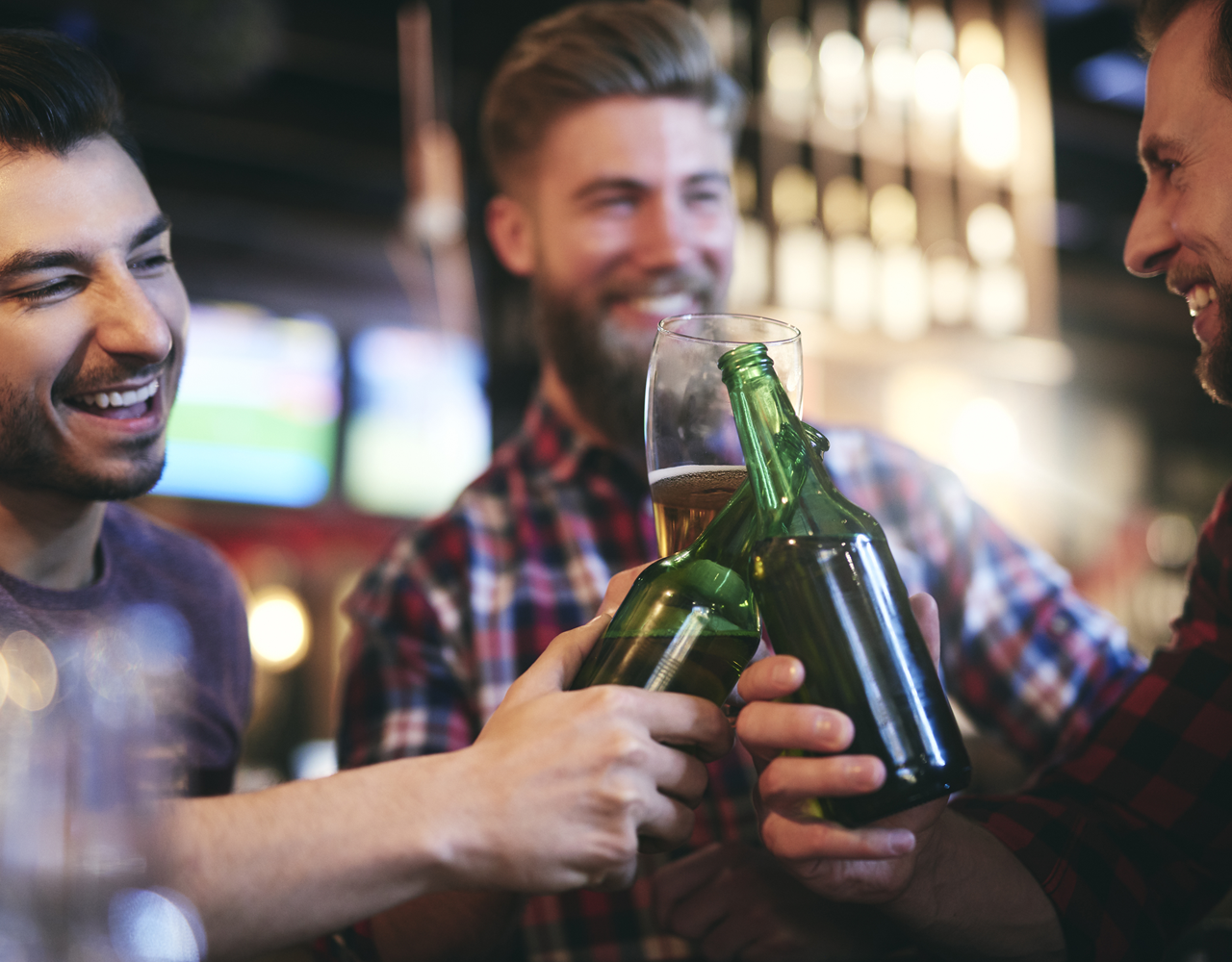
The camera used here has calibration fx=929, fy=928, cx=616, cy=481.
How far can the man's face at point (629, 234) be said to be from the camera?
1304 millimetres

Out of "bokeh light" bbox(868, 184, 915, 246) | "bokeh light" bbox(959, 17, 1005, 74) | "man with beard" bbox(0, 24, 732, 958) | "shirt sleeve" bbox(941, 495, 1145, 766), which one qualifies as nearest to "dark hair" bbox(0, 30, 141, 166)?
"man with beard" bbox(0, 24, 732, 958)

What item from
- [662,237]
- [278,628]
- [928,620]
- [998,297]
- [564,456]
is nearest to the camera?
[928,620]

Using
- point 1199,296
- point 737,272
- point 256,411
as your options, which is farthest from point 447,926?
point 256,411

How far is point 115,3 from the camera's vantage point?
101 inches

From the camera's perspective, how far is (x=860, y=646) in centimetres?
55

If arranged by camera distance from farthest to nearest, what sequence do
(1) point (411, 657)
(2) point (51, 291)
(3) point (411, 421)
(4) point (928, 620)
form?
(3) point (411, 421), (1) point (411, 657), (2) point (51, 291), (4) point (928, 620)

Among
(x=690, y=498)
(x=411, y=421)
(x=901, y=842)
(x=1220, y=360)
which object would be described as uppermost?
(x=411, y=421)

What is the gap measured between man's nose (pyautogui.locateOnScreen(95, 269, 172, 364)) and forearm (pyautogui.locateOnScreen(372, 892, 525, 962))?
54cm

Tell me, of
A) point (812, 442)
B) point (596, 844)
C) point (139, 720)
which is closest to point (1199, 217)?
point (812, 442)

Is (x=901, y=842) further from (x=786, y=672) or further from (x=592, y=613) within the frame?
(x=592, y=613)

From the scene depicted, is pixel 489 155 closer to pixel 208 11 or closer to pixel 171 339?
pixel 171 339

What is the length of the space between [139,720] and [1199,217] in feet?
2.97

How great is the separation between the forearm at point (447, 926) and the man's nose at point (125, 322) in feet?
1.77

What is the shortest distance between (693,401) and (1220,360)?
0.50 m
